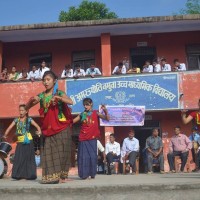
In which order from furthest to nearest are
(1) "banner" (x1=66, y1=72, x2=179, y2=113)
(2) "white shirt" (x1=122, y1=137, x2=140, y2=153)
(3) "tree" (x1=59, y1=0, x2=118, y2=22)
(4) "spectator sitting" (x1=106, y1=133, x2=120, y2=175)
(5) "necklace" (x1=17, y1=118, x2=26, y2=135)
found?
(3) "tree" (x1=59, y1=0, x2=118, y2=22) < (1) "banner" (x1=66, y1=72, x2=179, y2=113) < (2) "white shirt" (x1=122, y1=137, x2=140, y2=153) < (4) "spectator sitting" (x1=106, y1=133, x2=120, y2=175) < (5) "necklace" (x1=17, y1=118, x2=26, y2=135)

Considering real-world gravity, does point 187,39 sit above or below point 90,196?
above

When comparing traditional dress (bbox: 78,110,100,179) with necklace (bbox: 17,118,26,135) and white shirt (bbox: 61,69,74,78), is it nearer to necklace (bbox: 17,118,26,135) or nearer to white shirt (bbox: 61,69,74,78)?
necklace (bbox: 17,118,26,135)

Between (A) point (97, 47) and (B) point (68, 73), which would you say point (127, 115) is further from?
(A) point (97, 47)

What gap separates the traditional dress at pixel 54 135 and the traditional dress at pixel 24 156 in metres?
1.77

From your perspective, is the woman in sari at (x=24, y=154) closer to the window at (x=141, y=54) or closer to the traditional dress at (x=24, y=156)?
the traditional dress at (x=24, y=156)

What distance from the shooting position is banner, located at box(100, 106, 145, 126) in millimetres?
13320

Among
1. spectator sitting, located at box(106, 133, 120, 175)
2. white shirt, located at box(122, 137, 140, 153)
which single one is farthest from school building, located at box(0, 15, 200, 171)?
white shirt, located at box(122, 137, 140, 153)

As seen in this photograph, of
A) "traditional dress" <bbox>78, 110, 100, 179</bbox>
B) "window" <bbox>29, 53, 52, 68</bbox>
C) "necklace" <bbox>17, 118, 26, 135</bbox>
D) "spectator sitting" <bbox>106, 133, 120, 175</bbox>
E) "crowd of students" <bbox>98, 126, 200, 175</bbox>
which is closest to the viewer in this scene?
"traditional dress" <bbox>78, 110, 100, 179</bbox>

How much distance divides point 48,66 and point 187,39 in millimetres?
5968

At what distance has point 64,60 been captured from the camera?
1606cm

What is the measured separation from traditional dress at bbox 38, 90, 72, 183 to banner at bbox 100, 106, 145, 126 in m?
8.00

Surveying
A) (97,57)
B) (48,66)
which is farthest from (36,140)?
(97,57)

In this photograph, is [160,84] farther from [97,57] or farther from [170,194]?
[170,194]

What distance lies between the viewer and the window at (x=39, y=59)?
16.2m
